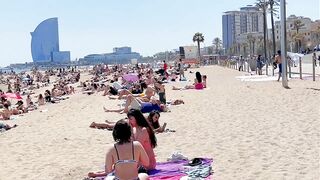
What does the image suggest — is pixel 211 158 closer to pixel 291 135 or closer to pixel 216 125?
pixel 291 135

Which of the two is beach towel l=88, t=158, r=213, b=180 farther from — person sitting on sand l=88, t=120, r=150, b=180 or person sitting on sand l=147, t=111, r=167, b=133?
person sitting on sand l=147, t=111, r=167, b=133

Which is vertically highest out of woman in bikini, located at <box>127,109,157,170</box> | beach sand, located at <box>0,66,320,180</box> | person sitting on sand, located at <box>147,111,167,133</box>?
woman in bikini, located at <box>127,109,157,170</box>

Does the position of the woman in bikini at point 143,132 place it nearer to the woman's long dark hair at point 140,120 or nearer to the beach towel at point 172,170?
the woman's long dark hair at point 140,120

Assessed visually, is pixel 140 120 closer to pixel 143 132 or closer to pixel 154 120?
pixel 143 132

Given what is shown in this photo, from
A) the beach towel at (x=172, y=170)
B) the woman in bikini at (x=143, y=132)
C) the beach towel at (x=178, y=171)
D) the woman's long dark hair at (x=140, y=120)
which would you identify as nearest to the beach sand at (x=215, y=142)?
the beach towel at (x=178, y=171)

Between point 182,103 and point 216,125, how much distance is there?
5338 mm

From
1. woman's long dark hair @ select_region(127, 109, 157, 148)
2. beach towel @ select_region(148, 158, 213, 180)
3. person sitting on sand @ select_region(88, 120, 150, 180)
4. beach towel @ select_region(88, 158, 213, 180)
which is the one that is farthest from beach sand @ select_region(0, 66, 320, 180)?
person sitting on sand @ select_region(88, 120, 150, 180)

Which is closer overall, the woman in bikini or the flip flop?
the woman in bikini

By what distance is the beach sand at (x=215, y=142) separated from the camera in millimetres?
6797

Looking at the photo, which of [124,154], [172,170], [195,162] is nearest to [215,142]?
[195,162]

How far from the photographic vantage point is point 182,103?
634 inches

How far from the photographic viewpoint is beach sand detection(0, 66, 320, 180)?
22.3 feet

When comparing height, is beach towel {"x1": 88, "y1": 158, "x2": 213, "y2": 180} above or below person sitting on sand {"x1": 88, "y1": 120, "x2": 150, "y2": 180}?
below

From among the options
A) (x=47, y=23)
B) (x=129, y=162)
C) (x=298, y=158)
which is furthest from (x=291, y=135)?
(x=47, y=23)
